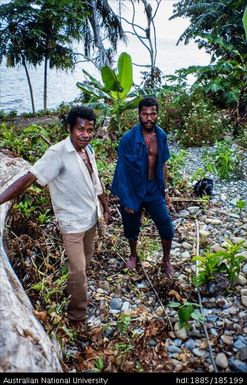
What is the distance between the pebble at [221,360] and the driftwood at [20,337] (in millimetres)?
1184

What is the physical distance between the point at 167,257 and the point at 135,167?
3.34ft

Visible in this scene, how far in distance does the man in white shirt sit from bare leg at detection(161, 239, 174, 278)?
35.7 inches

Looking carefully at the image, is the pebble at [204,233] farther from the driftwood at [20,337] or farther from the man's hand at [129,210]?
the driftwood at [20,337]

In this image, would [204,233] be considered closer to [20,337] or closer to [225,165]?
[225,165]

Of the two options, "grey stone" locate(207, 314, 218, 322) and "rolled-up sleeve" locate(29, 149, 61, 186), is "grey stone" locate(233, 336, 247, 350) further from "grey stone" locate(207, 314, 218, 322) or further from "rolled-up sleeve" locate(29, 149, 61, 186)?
"rolled-up sleeve" locate(29, 149, 61, 186)

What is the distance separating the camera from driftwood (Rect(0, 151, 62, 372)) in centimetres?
151

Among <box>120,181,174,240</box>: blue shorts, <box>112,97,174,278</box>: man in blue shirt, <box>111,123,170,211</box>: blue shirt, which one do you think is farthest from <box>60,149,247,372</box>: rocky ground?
<box>111,123,170,211</box>: blue shirt

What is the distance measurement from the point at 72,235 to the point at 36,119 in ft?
53.9

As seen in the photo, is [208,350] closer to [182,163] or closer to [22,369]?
[22,369]

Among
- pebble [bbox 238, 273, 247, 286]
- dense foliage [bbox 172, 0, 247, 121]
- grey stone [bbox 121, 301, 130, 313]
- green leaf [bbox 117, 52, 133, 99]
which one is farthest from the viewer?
dense foliage [bbox 172, 0, 247, 121]

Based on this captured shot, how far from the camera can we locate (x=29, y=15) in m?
17.0

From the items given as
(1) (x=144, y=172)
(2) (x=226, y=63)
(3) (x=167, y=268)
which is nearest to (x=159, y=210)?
(1) (x=144, y=172)

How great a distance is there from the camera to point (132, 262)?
3373mm

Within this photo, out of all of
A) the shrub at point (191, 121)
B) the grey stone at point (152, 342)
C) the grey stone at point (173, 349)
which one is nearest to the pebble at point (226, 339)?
the grey stone at point (173, 349)
